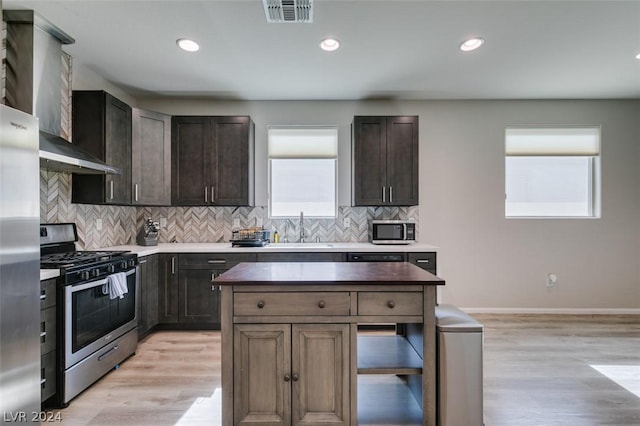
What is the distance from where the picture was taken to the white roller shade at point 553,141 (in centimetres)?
427

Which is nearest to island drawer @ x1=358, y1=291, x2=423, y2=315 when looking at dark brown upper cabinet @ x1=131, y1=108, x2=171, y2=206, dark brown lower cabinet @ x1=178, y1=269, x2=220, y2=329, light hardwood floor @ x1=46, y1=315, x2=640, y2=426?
light hardwood floor @ x1=46, y1=315, x2=640, y2=426

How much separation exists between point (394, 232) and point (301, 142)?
172 centimetres

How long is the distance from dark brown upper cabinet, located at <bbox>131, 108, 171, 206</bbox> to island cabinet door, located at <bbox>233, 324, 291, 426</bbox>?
2.52m

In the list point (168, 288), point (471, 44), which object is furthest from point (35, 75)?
point (471, 44)

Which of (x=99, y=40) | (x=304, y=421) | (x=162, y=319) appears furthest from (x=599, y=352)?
(x=99, y=40)

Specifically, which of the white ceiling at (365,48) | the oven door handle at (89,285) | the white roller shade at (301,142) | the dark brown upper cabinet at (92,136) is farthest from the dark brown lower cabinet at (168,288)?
the white ceiling at (365,48)

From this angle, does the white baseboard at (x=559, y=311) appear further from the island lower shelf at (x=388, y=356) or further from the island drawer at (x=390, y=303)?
the island drawer at (x=390, y=303)

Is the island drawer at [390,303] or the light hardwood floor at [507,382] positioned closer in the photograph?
the island drawer at [390,303]

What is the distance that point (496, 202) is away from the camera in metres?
4.28

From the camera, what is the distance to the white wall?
4.23 m

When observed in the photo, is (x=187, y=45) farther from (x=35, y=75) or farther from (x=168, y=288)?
(x=168, y=288)

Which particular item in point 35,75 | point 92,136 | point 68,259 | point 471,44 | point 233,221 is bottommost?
point 68,259

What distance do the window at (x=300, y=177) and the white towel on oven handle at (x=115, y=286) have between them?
2002 mm

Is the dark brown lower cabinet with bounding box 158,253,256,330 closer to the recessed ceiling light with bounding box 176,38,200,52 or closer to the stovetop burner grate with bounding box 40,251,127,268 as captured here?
the stovetop burner grate with bounding box 40,251,127,268
